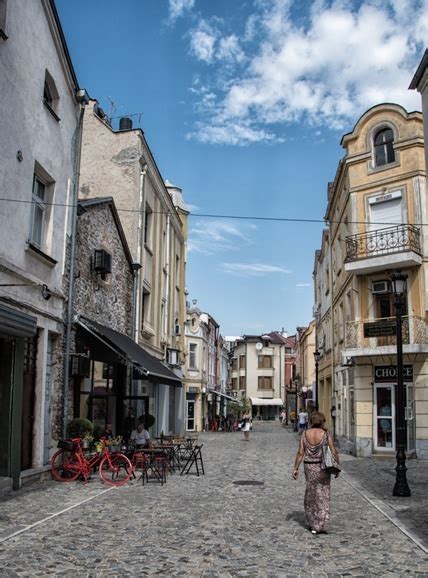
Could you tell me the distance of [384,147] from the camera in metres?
20.8

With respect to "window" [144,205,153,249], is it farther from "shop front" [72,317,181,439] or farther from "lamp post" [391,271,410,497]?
"lamp post" [391,271,410,497]

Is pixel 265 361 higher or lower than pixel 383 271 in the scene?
lower

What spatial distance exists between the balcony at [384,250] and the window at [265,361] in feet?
174

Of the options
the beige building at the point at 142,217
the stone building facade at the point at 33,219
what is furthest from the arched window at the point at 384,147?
the stone building facade at the point at 33,219

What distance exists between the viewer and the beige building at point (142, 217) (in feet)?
69.5

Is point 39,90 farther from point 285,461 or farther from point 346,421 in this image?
point 346,421

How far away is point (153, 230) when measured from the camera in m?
23.8

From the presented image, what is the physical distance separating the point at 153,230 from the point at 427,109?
1378cm

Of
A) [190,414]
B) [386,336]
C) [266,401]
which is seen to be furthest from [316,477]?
[266,401]

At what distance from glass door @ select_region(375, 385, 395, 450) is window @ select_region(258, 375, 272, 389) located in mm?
52925

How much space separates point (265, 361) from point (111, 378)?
56.8 meters

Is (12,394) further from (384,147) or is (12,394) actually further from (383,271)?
(384,147)

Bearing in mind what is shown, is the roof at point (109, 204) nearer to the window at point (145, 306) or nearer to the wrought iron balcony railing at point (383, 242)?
the window at point (145, 306)

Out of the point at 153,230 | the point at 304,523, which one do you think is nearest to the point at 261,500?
the point at 304,523
